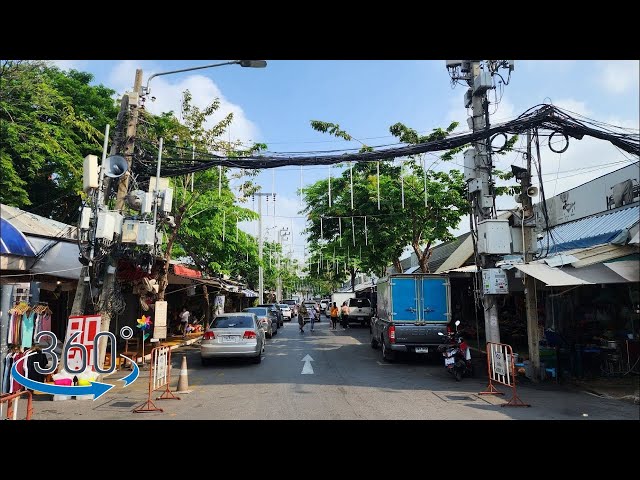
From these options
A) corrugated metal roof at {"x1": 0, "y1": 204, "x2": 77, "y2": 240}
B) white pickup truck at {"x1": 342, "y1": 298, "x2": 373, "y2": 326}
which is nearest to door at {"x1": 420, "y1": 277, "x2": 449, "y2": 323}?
corrugated metal roof at {"x1": 0, "y1": 204, "x2": 77, "y2": 240}

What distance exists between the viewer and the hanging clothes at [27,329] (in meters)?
7.71

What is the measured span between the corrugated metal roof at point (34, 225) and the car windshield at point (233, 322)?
4630 mm

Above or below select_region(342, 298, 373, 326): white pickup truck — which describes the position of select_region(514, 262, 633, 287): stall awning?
above

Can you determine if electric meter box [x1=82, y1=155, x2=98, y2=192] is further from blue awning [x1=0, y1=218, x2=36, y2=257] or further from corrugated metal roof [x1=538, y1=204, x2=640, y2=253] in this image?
corrugated metal roof [x1=538, y1=204, x2=640, y2=253]

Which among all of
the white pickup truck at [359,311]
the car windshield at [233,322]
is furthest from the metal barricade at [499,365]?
the white pickup truck at [359,311]

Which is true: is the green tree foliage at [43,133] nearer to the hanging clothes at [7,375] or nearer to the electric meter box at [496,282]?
the hanging clothes at [7,375]

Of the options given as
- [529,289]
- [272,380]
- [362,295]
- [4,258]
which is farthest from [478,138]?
[362,295]

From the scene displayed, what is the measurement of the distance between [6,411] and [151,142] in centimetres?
675

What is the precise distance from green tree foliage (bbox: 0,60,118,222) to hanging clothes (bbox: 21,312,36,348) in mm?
2023

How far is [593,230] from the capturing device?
11914 mm

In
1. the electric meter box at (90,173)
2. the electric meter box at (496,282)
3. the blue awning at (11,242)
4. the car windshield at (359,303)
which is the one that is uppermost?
the electric meter box at (90,173)

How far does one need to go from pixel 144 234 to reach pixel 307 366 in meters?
5.64

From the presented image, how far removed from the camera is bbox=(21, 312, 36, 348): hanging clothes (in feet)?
25.3
